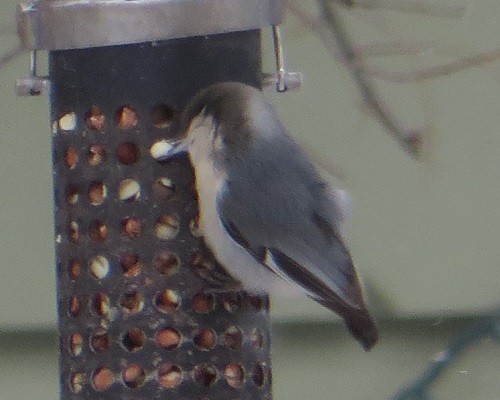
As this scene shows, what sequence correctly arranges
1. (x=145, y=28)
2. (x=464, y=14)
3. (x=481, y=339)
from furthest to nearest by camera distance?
(x=481, y=339)
(x=464, y=14)
(x=145, y=28)

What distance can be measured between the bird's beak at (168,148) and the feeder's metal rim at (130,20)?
0.48 feet

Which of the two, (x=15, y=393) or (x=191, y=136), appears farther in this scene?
(x=15, y=393)

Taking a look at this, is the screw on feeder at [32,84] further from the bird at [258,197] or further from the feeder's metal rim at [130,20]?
the bird at [258,197]

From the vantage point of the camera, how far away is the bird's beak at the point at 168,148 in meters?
1.55

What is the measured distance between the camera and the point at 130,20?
148 centimetres

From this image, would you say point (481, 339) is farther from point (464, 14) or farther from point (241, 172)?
point (241, 172)

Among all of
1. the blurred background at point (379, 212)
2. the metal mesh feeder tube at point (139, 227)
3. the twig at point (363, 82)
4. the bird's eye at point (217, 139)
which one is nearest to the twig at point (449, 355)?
the blurred background at point (379, 212)

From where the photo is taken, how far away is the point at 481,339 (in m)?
3.09

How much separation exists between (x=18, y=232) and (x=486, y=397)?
137cm

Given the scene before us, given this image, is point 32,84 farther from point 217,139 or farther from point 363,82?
point 363,82

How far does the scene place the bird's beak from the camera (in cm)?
155

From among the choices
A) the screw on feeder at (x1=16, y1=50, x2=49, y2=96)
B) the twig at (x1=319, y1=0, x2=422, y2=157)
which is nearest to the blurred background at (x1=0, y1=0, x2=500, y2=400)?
the twig at (x1=319, y1=0, x2=422, y2=157)

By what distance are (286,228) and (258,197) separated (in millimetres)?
57

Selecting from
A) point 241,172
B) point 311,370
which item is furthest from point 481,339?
point 241,172
